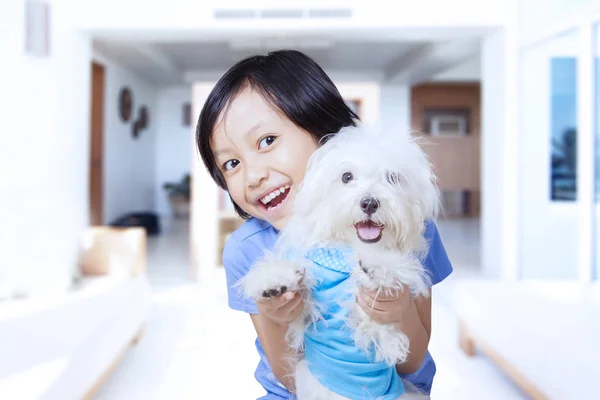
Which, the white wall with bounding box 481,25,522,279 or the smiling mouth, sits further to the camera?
the white wall with bounding box 481,25,522,279

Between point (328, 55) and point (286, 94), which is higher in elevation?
point (328, 55)

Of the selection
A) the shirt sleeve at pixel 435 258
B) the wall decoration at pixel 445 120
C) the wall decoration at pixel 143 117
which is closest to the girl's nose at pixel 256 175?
the shirt sleeve at pixel 435 258

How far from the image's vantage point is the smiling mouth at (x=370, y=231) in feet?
1.73

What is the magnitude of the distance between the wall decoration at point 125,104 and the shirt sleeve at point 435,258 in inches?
256

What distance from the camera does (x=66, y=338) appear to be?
1524 mm

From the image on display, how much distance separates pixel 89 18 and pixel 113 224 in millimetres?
3421

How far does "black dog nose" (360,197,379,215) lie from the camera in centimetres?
51

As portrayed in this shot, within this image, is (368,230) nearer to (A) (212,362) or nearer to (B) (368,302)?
(B) (368,302)

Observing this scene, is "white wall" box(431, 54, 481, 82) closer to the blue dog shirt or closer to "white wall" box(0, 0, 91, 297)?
"white wall" box(0, 0, 91, 297)

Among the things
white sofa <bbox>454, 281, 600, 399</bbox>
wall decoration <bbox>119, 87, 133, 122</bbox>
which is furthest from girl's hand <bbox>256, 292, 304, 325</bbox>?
wall decoration <bbox>119, 87, 133, 122</bbox>

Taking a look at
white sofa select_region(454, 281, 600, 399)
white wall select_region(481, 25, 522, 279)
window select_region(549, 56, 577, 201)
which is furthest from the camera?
white wall select_region(481, 25, 522, 279)

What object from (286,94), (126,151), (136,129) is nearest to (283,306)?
(286,94)

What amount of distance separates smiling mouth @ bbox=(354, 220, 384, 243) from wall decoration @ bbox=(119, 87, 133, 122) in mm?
6599

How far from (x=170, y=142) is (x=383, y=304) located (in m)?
7.97
